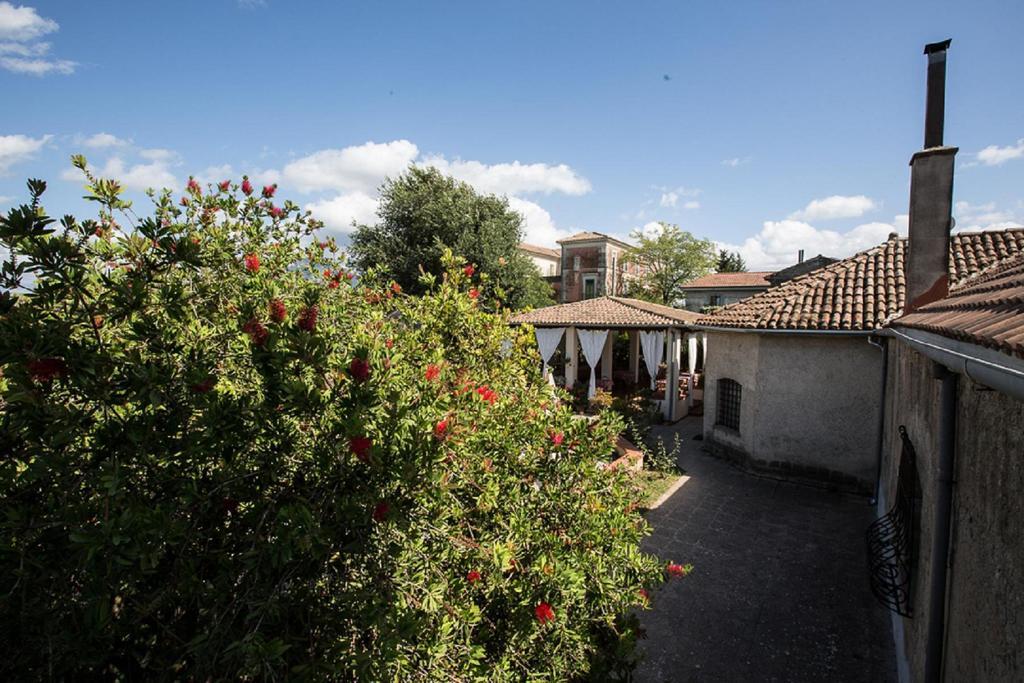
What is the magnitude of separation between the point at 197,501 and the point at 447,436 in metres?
0.94

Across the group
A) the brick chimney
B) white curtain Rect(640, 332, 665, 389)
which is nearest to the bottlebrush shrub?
the brick chimney

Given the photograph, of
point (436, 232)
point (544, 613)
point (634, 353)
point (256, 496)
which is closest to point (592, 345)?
point (634, 353)

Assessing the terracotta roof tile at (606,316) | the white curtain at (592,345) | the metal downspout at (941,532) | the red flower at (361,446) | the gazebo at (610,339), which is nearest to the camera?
the red flower at (361,446)

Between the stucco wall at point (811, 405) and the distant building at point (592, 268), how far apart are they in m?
27.1

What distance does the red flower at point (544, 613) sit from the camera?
2359 millimetres

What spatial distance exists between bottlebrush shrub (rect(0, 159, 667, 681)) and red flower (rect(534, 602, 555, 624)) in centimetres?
1

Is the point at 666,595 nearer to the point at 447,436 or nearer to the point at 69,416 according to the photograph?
the point at 447,436

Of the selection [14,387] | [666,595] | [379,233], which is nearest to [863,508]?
[666,595]

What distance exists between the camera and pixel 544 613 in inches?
93.1

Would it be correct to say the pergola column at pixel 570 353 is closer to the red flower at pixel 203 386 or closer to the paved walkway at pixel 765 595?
the paved walkway at pixel 765 595

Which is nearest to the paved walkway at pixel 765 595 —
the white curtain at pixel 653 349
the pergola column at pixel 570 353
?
the white curtain at pixel 653 349

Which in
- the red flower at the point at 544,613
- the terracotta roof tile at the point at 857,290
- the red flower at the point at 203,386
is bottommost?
the red flower at the point at 544,613

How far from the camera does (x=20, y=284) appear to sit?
1.72 meters

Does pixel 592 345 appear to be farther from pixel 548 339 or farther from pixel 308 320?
pixel 308 320
